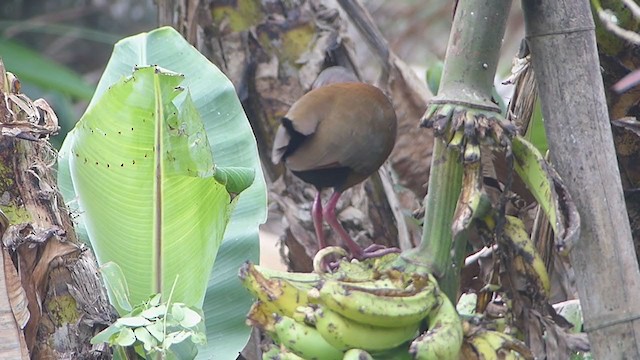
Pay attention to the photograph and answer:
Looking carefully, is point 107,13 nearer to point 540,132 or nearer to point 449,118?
point 540,132

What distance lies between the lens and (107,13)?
5.32 m

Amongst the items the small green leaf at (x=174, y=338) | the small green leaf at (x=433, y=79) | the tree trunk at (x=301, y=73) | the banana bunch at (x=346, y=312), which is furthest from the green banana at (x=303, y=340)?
the small green leaf at (x=433, y=79)

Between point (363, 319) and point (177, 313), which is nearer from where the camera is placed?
point (363, 319)

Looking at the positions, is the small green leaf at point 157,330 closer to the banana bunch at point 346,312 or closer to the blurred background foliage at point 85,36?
the banana bunch at point 346,312

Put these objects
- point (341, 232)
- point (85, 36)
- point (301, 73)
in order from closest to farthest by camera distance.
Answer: point (341, 232), point (301, 73), point (85, 36)

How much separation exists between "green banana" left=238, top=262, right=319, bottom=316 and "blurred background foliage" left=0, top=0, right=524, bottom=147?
2.15 metres

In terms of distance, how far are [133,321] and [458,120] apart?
39cm

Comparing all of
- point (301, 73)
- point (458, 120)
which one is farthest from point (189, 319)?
point (301, 73)

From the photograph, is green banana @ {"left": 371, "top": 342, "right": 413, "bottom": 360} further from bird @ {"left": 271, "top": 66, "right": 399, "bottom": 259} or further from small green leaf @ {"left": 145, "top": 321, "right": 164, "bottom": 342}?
bird @ {"left": 271, "top": 66, "right": 399, "bottom": 259}

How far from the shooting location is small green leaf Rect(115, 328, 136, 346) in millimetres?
932

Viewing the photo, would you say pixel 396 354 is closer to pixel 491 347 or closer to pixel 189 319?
pixel 491 347

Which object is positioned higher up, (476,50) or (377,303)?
(476,50)

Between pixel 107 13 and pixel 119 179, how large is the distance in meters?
4.38

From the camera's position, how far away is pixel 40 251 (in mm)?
984
